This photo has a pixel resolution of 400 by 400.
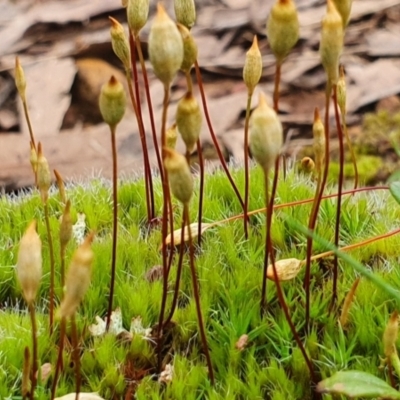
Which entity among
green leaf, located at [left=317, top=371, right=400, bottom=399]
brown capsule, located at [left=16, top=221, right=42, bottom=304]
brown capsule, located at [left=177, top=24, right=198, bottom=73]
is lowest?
green leaf, located at [left=317, top=371, right=400, bottom=399]

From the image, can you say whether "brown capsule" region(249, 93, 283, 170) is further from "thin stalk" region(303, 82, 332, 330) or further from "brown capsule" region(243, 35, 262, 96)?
"brown capsule" region(243, 35, 262, 96)

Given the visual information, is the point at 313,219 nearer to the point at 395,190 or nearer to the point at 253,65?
the point at 395,190

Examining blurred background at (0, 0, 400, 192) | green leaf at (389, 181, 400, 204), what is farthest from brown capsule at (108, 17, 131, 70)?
blurred background at (0, 0, 400, 192)

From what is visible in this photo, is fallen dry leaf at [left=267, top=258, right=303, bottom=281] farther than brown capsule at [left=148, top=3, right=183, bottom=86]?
Yes

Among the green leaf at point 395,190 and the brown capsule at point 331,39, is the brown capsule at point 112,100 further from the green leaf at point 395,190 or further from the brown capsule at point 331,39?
the green leaf at point 395,190

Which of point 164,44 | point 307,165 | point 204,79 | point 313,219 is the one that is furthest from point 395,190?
point 204,79

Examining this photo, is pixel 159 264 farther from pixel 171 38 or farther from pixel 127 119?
pixel 127 119
